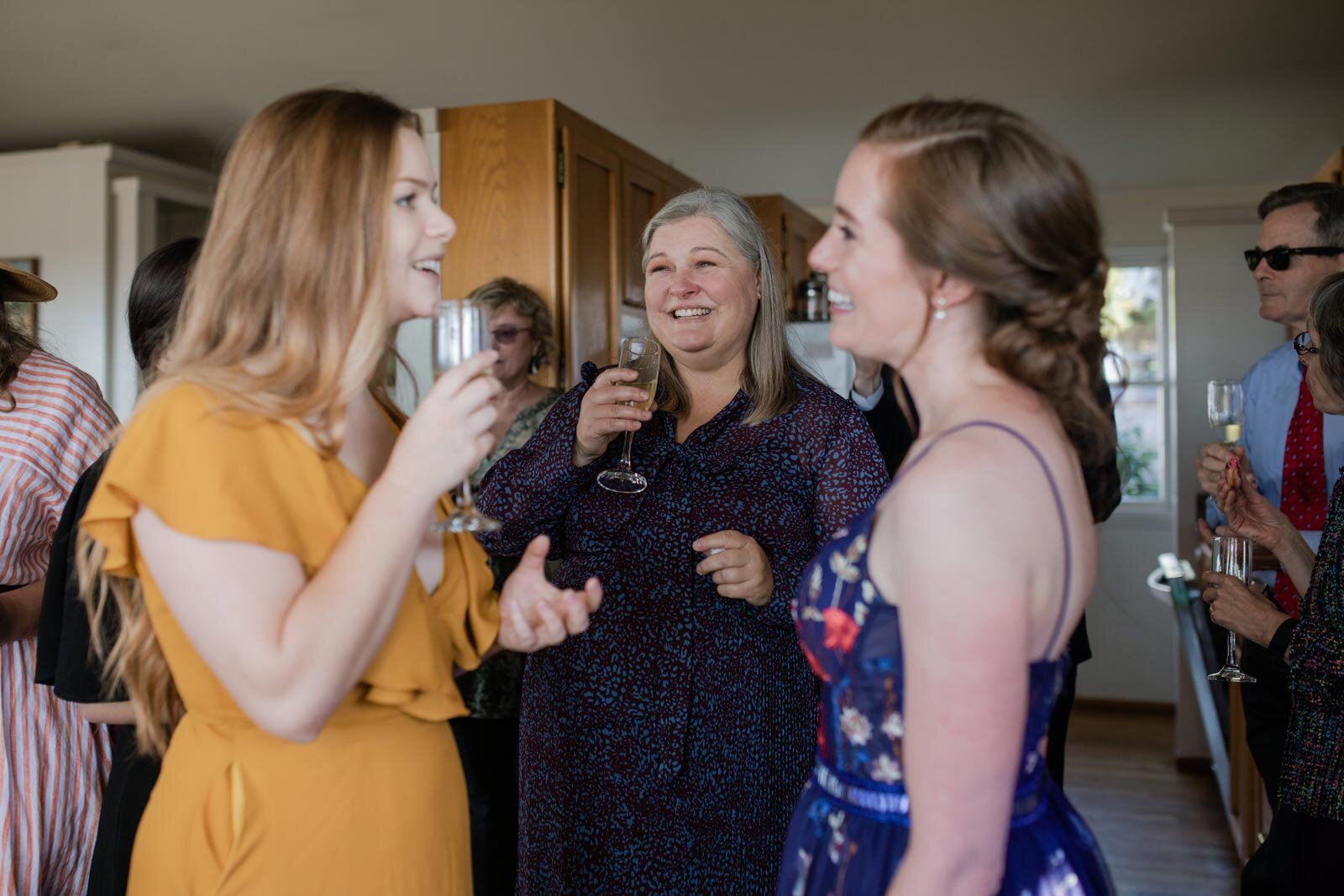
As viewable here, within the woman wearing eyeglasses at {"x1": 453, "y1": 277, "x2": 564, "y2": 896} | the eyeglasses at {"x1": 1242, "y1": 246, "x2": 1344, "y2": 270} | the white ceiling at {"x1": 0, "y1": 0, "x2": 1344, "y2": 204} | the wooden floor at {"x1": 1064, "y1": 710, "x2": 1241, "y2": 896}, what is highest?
the white ceiling at {"x1": 0, "y1": 0, "x2": 1344, "y2": 204}

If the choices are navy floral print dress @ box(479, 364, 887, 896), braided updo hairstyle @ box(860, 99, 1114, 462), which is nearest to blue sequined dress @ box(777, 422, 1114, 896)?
braided updo hairstyle @ box(860, 99, 1114, 462)

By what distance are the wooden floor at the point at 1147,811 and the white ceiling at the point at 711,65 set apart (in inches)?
115

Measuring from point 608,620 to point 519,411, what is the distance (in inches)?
57.7

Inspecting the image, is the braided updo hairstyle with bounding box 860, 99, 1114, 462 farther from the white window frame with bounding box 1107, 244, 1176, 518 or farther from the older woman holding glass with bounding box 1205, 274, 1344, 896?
the white window frame with bounding box 1107, 244, 1176, 518

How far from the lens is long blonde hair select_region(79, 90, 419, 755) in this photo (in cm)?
110

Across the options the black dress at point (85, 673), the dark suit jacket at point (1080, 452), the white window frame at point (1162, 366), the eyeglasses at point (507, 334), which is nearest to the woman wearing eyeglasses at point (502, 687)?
the eyeglasses at point (507, 334)

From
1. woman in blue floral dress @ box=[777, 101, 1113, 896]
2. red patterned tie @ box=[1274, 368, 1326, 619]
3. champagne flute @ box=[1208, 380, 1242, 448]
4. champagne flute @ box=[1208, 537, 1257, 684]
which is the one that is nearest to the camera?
woman in blue floral dress @ box=[777, 101, 1113, 896]

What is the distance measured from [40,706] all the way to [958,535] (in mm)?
1499

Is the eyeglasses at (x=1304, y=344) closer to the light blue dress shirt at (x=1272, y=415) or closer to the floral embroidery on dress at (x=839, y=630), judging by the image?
the light blue dress shirt at (x=1272, y=415)

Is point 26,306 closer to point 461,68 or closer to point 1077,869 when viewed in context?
point 461,68

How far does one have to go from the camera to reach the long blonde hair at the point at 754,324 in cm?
201

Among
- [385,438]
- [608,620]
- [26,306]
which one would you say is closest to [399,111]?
[385,438]

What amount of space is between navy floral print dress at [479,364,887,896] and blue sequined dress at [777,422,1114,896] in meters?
0.63

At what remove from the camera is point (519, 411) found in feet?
10.8
